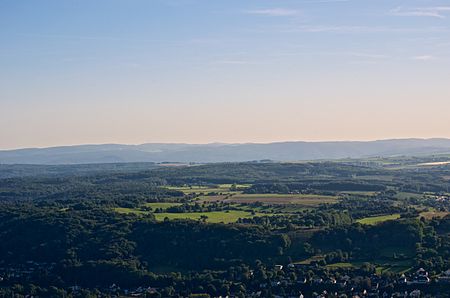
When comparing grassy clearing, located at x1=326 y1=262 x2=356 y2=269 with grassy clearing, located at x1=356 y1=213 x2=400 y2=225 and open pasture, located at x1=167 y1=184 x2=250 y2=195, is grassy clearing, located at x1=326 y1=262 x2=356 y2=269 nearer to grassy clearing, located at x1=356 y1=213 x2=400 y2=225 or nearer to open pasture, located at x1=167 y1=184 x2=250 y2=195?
grassy clearing, located at x1=356 y1=213 x2=400 y2=225

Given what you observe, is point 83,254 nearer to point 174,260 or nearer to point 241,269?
point 174,260

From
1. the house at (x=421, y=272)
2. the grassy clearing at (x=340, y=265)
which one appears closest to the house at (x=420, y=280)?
the house at (x=421, y=272)

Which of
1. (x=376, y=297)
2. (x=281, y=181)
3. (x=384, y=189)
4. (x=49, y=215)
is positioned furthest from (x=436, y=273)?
(x=281, y=181)

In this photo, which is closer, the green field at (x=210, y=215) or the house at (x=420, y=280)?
the house at (x=420, y=280)

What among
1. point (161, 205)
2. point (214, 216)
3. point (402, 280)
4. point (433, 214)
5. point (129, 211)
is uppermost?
point (433, 214)

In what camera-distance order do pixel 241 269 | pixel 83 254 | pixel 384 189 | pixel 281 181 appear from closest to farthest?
pixel 241 269 → pixel 83 254 → pixel 384 189 → pixel 281 181

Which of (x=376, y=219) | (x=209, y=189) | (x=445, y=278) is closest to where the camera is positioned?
(x=445, y=278)

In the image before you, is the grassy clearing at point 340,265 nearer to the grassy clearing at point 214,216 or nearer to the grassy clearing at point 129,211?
the grassy clearing at point 214,216

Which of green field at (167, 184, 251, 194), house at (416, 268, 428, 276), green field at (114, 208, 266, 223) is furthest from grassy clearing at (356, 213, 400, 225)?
green field at (167, 184, 251, 194)

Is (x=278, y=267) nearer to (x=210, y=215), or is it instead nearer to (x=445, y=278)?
(x=445, y=278)

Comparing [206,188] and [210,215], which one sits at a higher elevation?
[206,188]

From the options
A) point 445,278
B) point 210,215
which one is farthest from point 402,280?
point 210,215
